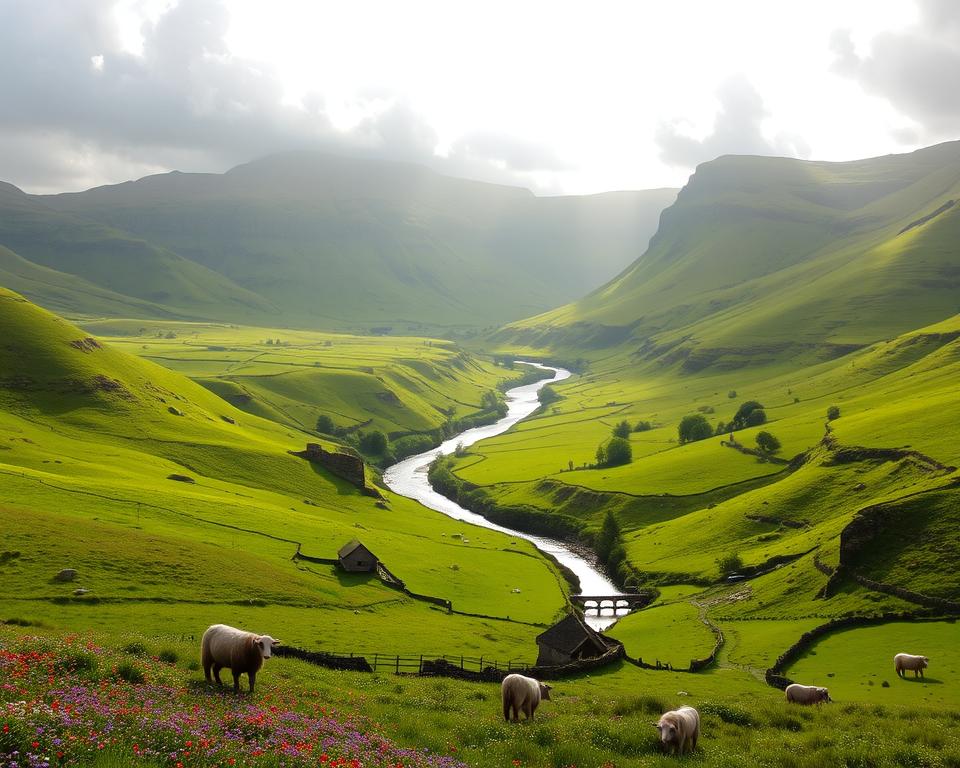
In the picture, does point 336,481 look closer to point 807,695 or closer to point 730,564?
point 730,564

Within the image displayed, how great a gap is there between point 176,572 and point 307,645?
61.3ft

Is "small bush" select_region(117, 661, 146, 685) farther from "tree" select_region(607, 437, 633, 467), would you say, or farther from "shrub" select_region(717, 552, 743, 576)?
"tree" select_region(607, 437, 633, 467)

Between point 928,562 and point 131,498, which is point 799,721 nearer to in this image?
point 928,562

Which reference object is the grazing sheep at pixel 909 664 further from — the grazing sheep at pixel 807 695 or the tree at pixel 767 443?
the tree at pixel 767 443

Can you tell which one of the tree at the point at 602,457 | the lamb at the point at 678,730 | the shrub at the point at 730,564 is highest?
the lamb at the point at 678,730

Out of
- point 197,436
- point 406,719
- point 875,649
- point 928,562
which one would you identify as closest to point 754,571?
point 928,562

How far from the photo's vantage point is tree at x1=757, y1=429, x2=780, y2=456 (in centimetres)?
13662

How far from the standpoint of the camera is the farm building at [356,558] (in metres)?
79.2

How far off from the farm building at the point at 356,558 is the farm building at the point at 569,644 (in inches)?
1073

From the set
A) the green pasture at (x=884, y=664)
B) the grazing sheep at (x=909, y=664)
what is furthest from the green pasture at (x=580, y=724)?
the grazing sheep at (x=909, y=664)

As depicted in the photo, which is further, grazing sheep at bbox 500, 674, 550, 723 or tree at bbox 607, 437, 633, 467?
tree at bbox 607, 437, 633, 467

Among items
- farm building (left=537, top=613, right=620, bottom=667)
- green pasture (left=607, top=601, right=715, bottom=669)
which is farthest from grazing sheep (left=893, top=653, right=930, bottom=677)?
farm building (left=537, top=613, right=620, bottom=667)

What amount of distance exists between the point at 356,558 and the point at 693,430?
11334cm

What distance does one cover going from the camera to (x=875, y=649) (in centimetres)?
5725
